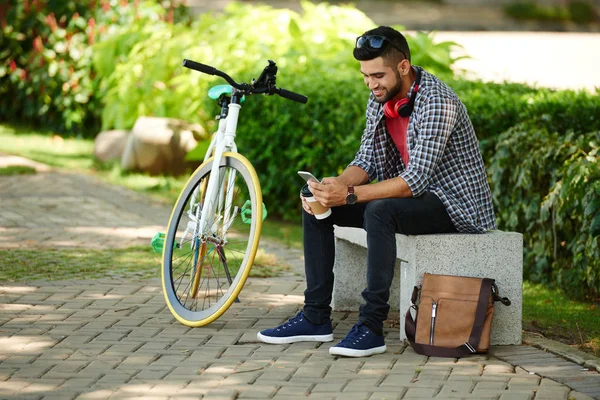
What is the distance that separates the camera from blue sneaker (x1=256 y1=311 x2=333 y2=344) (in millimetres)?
4789

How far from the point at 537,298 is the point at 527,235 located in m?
0.54

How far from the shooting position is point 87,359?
14.6ft

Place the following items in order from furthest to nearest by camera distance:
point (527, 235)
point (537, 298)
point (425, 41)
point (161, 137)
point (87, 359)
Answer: point (161, 137) < point (425, 41) < point (527, 235) < point (537, 298) < point (87, 359)

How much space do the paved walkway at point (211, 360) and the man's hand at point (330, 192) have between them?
0.71 metres

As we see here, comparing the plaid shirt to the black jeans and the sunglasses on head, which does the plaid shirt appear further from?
the sunglasses on head

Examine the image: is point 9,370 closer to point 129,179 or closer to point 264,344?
point 264,344

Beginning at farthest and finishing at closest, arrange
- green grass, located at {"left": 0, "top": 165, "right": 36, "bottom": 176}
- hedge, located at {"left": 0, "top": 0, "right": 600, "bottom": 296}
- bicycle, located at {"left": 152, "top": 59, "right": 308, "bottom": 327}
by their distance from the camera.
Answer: green grass, located at {"left": 0, "top": 165, "right": 36, "bottom": 176} → hedge, located at {"left": 0, "top": 0, "right": 600, "bottom": 296} → bicycle, located at {"left": 152, "top": 59, "right": 308, "bottom": 327}

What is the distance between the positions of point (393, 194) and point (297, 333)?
0.84 meters

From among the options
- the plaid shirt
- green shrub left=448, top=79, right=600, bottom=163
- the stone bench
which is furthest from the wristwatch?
green shrub left=448, top=79, right=600, bottom=163

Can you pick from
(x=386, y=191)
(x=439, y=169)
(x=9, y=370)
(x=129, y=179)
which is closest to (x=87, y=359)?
(x=9, y=370)

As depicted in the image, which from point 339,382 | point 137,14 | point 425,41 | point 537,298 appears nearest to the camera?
point 339,382

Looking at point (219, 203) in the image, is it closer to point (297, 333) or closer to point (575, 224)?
point (297, 333)

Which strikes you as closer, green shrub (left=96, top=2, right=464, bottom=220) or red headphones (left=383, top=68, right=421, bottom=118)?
red headphones (left=383, top=68, right=421, bottom=118)

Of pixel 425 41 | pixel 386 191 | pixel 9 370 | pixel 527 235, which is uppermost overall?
pixel 425 41
